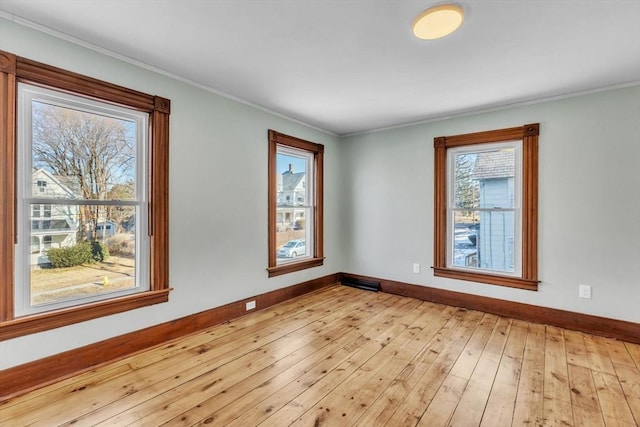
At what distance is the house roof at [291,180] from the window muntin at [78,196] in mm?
1845

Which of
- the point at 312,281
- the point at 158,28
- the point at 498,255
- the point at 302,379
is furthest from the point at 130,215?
the point at 498,255

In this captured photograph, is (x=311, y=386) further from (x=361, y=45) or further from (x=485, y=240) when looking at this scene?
(x=485, y=240)

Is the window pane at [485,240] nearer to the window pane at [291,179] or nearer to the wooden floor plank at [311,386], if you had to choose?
the wooden floor plank at [311,386]

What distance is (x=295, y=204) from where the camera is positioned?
4262 millimetres

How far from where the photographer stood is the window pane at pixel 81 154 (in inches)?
82.1

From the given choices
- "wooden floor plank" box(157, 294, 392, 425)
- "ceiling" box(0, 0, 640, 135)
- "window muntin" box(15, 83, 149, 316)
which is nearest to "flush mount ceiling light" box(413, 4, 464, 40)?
"ceiling" box(0, 0, 640, 135)

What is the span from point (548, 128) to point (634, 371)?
2350 millimetres

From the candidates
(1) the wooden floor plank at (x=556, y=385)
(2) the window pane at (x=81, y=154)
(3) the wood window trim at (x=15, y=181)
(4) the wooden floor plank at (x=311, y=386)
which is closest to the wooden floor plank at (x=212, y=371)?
(4) the wooden floor plank at (x=311, y=386)

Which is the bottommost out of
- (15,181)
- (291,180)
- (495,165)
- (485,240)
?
(485,240)

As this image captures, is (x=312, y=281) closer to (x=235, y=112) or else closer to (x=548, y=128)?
(x=235, y=112)

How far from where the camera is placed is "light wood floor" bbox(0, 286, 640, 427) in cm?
176

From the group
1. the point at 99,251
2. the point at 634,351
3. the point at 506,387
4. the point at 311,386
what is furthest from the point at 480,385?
the point at 99,251

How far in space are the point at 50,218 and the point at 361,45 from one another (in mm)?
2606

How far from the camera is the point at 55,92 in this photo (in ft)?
6.95
